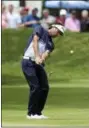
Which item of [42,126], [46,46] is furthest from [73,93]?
[42,126]

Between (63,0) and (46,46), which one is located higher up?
(46,46)

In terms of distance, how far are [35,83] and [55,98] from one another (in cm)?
352

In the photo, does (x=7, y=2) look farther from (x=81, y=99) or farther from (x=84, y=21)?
(x=81, y=99)

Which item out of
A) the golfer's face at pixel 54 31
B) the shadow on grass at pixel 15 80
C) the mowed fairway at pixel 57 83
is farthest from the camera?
the shadow on grass at pixel 15 80

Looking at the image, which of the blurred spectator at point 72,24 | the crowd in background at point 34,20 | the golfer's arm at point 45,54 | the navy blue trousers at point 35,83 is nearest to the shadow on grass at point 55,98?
the navy blue trousers at point 35,83

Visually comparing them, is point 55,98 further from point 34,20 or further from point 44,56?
point 34,20

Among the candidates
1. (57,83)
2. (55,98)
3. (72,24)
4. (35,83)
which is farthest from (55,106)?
(72,24)

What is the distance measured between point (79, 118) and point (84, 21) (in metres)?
9.23

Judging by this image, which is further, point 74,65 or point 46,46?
point 74,65

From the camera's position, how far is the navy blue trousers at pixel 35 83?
391 inches

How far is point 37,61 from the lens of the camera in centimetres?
972

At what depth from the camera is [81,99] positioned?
13.2 m

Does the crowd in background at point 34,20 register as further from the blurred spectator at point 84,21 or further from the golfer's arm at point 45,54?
the golfer's arm at point 45,54

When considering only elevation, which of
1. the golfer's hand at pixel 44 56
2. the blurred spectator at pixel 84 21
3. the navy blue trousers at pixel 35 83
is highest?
the golfer's hand at pixel 44 56
